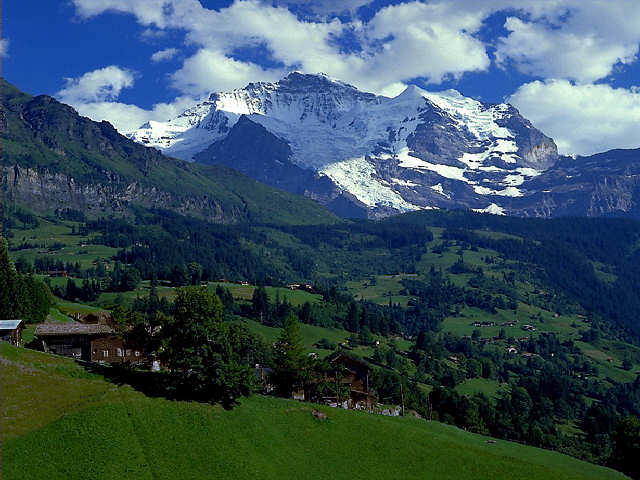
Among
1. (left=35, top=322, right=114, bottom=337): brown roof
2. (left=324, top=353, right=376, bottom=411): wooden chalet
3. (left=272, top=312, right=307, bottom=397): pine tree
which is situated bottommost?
(left=324, top=353, right=376, bottom=411): wooden chalet

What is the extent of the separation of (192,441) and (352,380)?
6303 centimetres

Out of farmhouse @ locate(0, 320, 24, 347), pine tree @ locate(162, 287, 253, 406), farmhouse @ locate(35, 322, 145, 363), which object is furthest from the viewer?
farmhouse @ locate(35, 322, 145, 363)

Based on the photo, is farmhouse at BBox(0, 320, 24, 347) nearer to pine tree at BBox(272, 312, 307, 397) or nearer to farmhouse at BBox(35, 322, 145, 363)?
farmhouse at BBox(35, 322, 145, 363)

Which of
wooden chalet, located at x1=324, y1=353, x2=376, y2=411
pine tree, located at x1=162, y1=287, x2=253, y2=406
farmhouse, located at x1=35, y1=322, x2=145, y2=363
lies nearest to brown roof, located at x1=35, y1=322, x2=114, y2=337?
farmhouse, located at x1=35, y1=322, x2=145, y2=363

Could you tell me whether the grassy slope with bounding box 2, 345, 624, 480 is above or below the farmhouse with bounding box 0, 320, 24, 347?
below

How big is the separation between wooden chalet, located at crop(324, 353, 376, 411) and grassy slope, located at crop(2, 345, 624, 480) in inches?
983

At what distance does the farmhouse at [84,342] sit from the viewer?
116500mm

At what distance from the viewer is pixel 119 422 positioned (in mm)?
77688

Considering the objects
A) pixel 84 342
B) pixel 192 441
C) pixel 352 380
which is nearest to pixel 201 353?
pixel 192 441

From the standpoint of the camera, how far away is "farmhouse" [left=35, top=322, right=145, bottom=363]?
116 metres

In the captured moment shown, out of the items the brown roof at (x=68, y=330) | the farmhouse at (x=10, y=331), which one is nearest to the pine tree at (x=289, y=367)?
the brown roof at (x=68, y=330)

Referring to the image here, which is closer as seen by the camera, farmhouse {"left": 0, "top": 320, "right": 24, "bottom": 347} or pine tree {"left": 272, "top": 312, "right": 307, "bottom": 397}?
farmhouse {"left": 0, "top": 320, "right": 24, "bottom": 347}

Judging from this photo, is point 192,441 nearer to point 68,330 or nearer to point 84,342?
point 84,342

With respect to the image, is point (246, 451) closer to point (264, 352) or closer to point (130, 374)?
point (130, 374)
